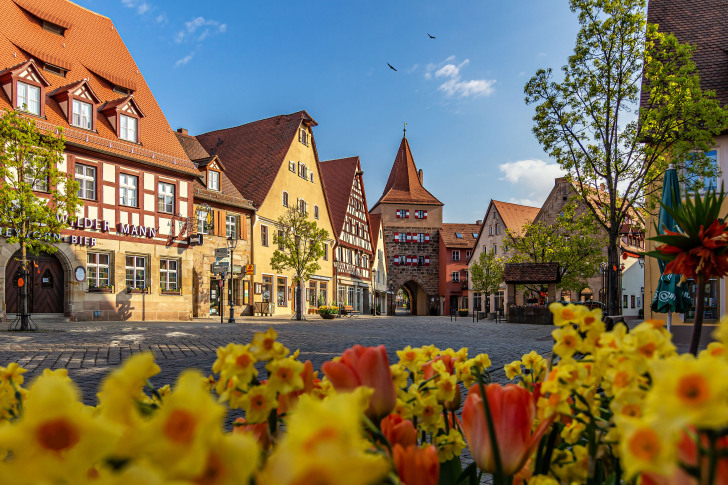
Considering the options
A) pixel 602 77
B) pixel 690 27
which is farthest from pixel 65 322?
pixel 690 27

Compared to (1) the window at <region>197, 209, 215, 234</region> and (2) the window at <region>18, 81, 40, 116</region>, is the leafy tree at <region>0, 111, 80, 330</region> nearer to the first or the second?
(2) the window at <region>18, 81, 40, 116</region>

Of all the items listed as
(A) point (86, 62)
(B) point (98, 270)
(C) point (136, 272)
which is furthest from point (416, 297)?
(A) point (86, 62)

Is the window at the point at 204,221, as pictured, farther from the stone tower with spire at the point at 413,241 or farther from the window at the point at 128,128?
the stone tower with spire at the point at 413,241

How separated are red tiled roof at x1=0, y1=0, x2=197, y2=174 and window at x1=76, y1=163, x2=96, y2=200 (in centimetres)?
85

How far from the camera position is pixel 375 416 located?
86 centimetres

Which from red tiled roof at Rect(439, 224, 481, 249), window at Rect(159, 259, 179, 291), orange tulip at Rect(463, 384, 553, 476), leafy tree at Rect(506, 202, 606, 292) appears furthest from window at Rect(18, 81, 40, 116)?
red tiled roof at Rect(439, 224, 481, 249)

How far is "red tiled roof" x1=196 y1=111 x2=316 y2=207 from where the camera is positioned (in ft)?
107

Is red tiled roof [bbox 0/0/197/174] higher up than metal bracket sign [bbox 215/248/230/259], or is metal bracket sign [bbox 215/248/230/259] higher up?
red tiled roof [bbox 0/0/197/174]

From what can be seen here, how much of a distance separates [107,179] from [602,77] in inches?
679

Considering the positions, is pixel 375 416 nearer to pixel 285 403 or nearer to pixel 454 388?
pixel 285 403

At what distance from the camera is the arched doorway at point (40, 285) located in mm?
19250

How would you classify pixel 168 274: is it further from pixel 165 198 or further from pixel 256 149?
pixel 256 149

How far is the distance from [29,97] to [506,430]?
22.9m

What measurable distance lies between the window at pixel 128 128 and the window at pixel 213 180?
224 inches
